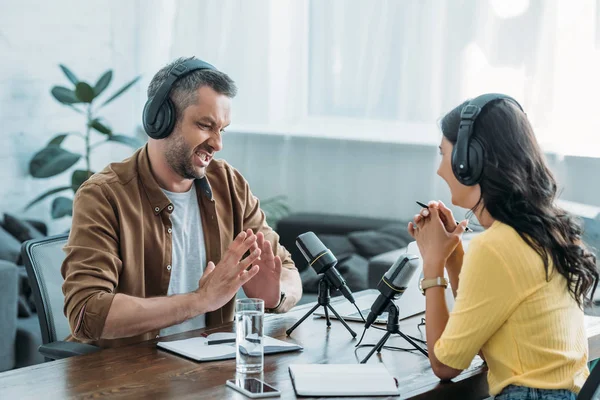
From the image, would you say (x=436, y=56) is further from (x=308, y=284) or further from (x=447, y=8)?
(x=308, y=284)

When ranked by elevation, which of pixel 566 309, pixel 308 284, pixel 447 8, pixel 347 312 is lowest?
pixel 308 284

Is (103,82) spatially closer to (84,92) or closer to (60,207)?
(84,92)

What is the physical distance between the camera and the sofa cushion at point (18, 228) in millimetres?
4152

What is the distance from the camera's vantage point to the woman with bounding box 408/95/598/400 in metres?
1.53

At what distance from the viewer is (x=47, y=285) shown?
7.16 ft

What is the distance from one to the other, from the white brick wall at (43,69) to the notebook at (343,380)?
10.6ft

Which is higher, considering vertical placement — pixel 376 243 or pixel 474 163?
pixel 474 163

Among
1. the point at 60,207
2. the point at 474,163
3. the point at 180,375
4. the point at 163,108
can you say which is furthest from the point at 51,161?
the point at 474,163

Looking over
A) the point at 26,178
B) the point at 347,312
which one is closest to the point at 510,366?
the point at 347,312

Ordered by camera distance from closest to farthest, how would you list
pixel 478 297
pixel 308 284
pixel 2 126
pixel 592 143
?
pixel 478 297
pixel 592 143
pixel 308 284
pixel 2 126

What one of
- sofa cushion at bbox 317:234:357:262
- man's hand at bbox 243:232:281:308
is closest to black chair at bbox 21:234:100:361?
man's hand at bbox 243:232:281:308

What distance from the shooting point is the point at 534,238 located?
1558 mm

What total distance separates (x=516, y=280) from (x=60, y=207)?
3.26m

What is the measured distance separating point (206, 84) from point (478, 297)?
0.98m
